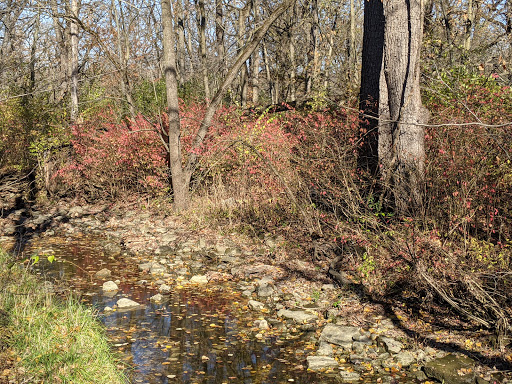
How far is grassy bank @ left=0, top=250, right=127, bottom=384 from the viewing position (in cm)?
374

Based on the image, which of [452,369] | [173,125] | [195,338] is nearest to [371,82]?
[173,125]

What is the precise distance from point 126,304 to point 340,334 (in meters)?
2.77

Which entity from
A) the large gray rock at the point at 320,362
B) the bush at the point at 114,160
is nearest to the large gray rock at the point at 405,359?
the large gray rock at the point at 320,362

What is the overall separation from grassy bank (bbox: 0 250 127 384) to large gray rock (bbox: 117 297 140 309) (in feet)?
3.47

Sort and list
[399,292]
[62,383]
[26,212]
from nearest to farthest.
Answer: [62,383], [399,292], [26,212]

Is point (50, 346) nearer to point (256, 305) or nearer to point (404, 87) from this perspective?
point (256, 305)

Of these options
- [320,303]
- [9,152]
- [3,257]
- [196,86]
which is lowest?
[320,303]

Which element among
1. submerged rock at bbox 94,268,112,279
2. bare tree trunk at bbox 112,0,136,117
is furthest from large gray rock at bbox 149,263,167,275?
bare tree trunk at bbox 112,0,136,117

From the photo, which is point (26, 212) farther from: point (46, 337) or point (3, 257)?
point (46, 337)

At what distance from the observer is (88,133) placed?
41.3 feet

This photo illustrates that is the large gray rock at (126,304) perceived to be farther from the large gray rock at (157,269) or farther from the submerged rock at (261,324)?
the submerged rock at (261,324)

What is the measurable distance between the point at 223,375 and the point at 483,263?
3.15 meters

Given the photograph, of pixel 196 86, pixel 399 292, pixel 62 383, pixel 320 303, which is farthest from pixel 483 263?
pixel 196 86

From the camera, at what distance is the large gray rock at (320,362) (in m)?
4.54
